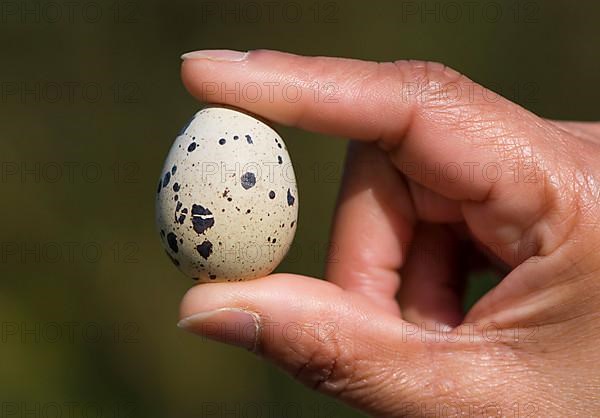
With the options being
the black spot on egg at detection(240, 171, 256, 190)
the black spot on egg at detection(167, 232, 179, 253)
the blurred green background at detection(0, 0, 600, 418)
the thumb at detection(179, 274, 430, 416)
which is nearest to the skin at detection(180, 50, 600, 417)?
the thumb at detection(179, 274, 430, 416)

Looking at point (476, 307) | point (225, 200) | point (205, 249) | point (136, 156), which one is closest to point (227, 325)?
point (205, 249)

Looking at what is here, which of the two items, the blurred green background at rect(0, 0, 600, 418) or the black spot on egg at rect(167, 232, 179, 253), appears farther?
the blurred green background at rect(0, 0, 600, 418)

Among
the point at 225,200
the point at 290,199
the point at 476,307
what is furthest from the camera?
the point at 476,307

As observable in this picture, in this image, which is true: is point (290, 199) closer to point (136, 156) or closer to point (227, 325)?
point (227, 325)

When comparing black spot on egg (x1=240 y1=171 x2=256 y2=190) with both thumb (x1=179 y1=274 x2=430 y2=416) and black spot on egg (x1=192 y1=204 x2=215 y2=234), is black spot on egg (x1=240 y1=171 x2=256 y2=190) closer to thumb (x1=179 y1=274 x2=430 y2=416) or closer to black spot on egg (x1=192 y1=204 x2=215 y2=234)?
black spot on egg (x1=192 y1=204 x2=215 y2=234)

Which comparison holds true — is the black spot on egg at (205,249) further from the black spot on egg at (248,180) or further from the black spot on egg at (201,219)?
the black spot on egg at (248,180)
